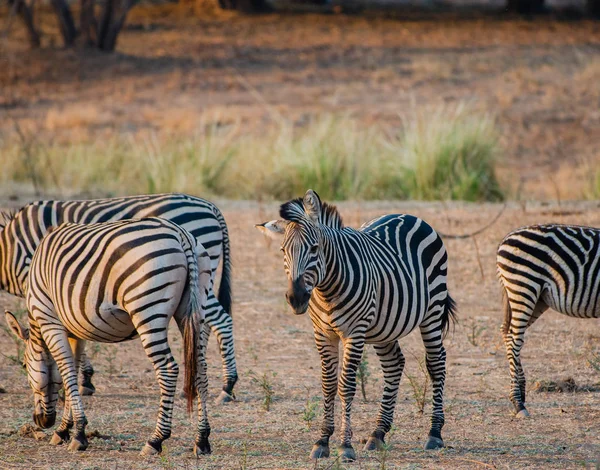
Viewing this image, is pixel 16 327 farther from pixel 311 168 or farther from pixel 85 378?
pixel 311 168

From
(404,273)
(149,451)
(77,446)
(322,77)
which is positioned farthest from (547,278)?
(322,77)

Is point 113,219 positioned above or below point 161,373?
above

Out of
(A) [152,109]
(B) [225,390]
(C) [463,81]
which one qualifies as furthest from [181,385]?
(C) [463,81]

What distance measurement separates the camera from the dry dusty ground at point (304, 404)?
584 centimetres

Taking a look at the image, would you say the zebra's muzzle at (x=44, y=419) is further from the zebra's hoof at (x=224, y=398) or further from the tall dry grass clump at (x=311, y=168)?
the tall dry grass clump at (x=311, y=168)

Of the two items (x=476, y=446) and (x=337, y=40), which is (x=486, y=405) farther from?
(x=337, y=40)

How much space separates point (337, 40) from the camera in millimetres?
30672

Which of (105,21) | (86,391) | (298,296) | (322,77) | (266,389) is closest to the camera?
(298,296)

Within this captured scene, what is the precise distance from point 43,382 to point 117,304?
884mm

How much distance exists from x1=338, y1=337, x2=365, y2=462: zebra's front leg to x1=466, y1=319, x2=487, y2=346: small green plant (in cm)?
309

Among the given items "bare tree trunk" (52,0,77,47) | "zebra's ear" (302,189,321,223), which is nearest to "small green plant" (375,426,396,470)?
"zebra's ear" (302,189,321,223)

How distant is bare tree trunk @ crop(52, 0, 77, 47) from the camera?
28.9m

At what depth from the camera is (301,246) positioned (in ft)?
17.5

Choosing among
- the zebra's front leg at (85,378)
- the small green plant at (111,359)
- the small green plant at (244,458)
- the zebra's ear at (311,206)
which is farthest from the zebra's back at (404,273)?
the small green plant at (111,359)
